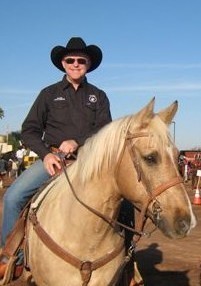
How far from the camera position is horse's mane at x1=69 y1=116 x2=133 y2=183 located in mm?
4141

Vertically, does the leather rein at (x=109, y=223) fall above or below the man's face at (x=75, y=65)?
below

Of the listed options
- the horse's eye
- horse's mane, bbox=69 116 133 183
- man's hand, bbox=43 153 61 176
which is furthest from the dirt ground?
the horse's eye

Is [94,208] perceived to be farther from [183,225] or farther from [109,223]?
[183,225]

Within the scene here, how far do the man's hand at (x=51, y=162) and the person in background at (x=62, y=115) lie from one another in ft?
0.75

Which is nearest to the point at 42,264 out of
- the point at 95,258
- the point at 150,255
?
the point at 95,258

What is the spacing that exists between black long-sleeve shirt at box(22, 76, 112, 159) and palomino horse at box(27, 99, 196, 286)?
0.56 m

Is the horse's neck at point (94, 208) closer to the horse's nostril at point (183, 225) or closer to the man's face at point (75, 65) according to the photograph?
the horse's nostril at point (183, 225)

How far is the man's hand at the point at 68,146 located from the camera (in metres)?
→ 5.02

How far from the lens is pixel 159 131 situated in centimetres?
399

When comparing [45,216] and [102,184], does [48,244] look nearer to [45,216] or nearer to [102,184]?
[45,216]

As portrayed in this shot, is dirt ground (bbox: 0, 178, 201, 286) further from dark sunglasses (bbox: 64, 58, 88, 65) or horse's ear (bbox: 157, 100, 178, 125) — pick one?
horse's ear (bbox: 157, 100, 178, 125)

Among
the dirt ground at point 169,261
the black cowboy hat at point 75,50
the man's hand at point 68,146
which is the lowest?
the dirt ground at point 169,261

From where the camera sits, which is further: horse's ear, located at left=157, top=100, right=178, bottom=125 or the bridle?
horse's ear, located at left=157, top=100, right=178, bottom=125

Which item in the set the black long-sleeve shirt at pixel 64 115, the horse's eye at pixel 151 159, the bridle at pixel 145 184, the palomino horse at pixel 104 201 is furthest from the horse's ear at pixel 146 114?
the black long-sleeve shirt at pixel 64 115
